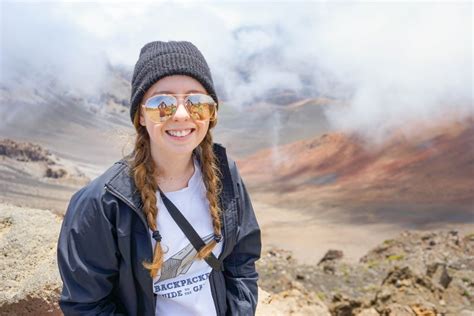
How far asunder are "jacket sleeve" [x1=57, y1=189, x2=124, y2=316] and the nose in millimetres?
346

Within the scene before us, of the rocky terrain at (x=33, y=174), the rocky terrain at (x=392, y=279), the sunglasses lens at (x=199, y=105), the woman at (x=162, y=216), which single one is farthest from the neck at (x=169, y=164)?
the rocky terrain at (x=33, y=174)

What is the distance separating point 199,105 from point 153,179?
276 mm

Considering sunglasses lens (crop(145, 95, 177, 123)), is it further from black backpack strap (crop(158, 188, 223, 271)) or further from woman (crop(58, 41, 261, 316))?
black backpack strap (crop(158, 188, 223, 271))

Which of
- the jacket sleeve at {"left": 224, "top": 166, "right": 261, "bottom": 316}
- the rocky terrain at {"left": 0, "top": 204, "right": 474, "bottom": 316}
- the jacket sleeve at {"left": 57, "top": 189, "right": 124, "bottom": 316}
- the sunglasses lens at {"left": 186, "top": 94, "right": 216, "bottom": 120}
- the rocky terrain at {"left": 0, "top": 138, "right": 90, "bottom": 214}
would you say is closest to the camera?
the jacket sleeve at {"left": 57, "top": 189, "right": 124, "bottom": 316}

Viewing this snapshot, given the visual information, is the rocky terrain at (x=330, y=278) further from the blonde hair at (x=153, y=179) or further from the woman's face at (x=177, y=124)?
the woman's face at (x=177, y=124)

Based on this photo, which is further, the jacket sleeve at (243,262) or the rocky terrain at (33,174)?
the rocky terrain at (33,174)

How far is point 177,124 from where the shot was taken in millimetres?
1658

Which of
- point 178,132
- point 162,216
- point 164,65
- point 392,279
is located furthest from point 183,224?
Result: point 392,279

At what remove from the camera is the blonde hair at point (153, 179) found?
1.60 m

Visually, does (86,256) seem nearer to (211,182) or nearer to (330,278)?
(211,182)

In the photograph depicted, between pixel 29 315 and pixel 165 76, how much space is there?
1.47 m

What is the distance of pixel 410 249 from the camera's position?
30.4 feet

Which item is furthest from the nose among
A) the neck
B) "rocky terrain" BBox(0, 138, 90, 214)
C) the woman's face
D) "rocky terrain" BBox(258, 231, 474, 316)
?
"rocky terrain" BBox(0, 138, 90, 214)

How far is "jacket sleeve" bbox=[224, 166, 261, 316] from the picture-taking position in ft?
6.08
